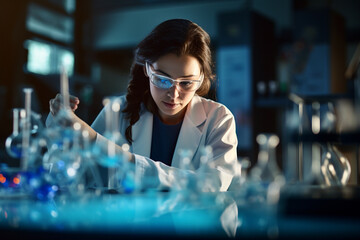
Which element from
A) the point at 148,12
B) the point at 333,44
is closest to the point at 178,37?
the point at 333,44

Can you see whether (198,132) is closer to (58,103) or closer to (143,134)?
(143,134)

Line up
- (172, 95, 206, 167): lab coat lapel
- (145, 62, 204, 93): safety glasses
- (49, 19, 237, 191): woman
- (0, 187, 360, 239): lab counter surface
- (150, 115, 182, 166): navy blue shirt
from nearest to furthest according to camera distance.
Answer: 1. (0, 187, 360, 239): lab counter surface
2. (49, 19, 237, 191): woman
3. (145, 62, 204, 93): safety glasses
4. (172, 95, 206, 167): lab coat lapel
5. (150, 115, 182, 166): navy blue shirt

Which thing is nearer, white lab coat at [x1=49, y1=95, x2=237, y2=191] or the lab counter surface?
the lab counter surface

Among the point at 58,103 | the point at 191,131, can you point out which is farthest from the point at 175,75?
the point at 58,103

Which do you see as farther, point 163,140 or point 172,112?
point 163,140

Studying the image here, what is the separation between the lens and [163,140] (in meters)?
1.89

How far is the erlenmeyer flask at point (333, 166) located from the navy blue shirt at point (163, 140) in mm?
731

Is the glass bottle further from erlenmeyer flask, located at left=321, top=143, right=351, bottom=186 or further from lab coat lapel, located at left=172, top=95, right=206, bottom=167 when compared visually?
lab coat lapel, located at left=172, top=95, right=206, bottom=167

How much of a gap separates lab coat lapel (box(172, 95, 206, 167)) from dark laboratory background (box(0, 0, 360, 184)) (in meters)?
2.50

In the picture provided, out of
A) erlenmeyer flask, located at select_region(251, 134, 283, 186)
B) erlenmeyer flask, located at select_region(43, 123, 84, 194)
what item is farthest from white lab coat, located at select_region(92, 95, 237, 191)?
erlenmeyer flask, located at select_region(43, 123, 84, 194)

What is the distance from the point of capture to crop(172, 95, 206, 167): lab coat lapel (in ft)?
5.78

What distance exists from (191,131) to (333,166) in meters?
0.65

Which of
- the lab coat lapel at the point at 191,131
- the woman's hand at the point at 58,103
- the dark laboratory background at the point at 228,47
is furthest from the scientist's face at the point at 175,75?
the dark laboratory background at the point at 228,47

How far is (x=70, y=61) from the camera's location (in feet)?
21.4
